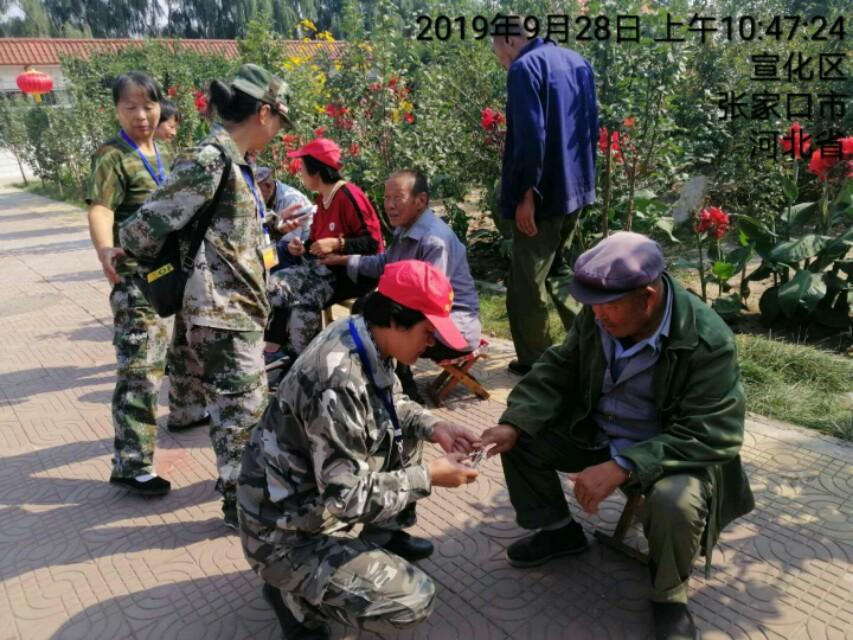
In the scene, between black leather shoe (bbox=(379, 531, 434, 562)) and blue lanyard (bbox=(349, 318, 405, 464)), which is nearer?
blue lanyard (bbox=(349, 318, 405, 464))

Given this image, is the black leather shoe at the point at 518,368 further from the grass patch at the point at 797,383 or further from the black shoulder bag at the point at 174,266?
the black shoulder bag at the point at 174,266

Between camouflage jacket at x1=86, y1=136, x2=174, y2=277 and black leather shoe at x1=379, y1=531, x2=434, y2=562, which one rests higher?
camouflage jacket at x1=86, y1=136, x2=174, y2=277

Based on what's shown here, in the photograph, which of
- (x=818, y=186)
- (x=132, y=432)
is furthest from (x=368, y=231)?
(x=818, y=186)

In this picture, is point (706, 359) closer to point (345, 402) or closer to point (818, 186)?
point (345, 402)

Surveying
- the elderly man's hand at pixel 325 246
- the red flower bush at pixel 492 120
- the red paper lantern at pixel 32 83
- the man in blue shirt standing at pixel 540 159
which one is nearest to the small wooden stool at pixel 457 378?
the man in blue shirt standing at pixel 540 159

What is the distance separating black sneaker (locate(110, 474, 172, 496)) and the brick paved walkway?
59mm

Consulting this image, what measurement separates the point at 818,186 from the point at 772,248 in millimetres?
3116

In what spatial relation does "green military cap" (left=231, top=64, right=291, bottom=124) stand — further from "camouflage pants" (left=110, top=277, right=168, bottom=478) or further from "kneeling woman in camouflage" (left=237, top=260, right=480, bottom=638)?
"camouflage pants" (left=110, top=277, right=168, bottom=478)

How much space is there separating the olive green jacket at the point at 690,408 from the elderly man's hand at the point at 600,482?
55 mm

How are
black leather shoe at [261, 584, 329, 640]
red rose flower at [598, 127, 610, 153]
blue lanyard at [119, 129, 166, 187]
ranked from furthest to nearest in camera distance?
1. red rose flower at [598, 127, 610, 153]
2. blue lanyard at [119, 129, 166, 187]
3. black leather shoe at [261, 584, 329, 640]

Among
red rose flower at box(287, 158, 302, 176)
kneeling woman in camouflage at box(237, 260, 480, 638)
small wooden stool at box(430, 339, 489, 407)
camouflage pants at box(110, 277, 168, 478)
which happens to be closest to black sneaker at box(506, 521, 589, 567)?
kneeling woman in camouflage at box(237, 260, 480, 638)

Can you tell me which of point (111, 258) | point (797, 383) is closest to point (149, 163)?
point (111, 258)

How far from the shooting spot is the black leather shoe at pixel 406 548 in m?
2.60

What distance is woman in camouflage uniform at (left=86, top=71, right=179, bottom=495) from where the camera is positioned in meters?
3.10
